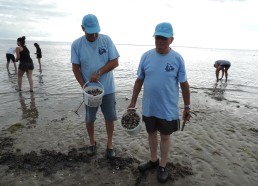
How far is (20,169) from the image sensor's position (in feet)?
14.9

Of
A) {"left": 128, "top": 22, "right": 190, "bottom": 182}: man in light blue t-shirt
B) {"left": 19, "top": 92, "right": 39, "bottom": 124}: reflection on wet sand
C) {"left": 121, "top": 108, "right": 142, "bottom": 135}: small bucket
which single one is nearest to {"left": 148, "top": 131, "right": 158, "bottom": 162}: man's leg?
{"left": 128, "top": 22, "right": 190, "bottom": 182}: man in light blue t-shirt

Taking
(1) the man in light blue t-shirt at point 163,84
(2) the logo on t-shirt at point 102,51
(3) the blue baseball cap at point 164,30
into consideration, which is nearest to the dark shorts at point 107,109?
(1) the man in light blue t-shirt at point 163,84

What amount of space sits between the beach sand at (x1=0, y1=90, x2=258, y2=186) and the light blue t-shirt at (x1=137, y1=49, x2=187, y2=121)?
4.17ft

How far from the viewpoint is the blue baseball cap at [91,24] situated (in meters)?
4.10

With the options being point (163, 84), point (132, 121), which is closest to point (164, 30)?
point (163, 84)

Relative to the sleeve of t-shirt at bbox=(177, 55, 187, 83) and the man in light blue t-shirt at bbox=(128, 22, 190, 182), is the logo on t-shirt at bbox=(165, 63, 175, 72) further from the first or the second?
the sleeve of t-shirt at bbox=(177, 55, 187, 83)

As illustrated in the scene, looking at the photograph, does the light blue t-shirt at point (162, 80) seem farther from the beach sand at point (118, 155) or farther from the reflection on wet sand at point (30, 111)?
the reflection on wet sand at point (30, 111)

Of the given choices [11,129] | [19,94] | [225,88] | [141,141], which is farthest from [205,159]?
[225,88]

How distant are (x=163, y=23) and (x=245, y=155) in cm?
355

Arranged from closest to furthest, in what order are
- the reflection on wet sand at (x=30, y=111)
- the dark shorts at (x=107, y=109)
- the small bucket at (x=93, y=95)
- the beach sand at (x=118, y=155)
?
1. the small bucket at (x=93, y=95)
2. the beach sand at (x=118, y=155)
3. the dark shorts at (x=107, y=109)
4. the reflection on wet sand at (x=30, y=111)

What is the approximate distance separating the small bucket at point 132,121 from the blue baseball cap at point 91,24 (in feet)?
4.69

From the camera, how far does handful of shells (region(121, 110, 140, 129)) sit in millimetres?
4270

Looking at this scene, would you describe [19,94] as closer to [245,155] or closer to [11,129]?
[11,129]

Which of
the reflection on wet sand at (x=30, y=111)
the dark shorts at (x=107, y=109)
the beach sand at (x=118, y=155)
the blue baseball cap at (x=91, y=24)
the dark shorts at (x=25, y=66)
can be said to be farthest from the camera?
the dark shorts at (x=25, y=66)
